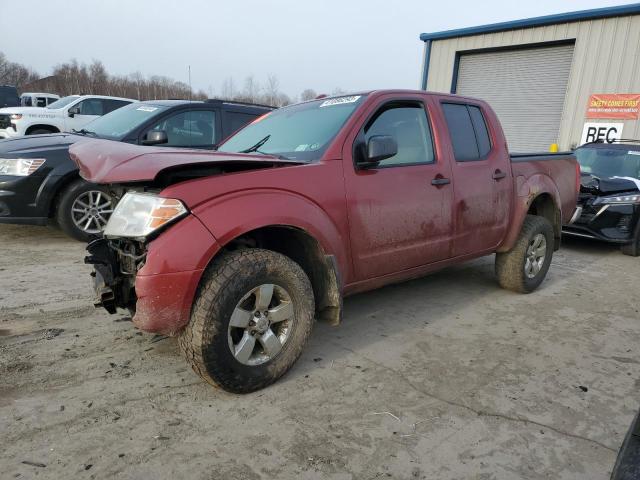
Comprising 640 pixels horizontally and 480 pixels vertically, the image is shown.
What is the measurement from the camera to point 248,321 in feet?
8.43

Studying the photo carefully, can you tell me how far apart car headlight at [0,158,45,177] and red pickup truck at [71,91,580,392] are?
2683mm

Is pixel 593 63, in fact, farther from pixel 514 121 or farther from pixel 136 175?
pixel 136 175

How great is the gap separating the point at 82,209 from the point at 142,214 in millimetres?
3627

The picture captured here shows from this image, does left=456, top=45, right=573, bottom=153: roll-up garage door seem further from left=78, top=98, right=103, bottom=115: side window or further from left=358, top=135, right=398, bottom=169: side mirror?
left=358, top=135, right=398, bottom=169: side mirror

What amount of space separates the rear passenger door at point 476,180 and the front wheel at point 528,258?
32cm

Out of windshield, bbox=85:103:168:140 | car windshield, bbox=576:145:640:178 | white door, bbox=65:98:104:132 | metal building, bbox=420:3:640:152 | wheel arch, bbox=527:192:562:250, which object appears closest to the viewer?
wheel arch, bbox=527:192:562:250

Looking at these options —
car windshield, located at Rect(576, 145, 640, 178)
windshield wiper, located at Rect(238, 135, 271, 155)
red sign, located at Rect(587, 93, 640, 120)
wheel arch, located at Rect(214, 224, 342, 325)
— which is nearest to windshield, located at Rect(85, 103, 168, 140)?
windshield wiper, located at Rect(238, 135, 271, 155)

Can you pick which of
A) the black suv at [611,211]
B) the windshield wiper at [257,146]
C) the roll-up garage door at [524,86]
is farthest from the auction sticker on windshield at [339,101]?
the roll-up garage door at [524,86]

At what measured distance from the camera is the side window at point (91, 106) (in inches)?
478

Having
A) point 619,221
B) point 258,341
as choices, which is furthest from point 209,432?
point 619,221

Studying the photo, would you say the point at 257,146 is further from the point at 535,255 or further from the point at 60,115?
the point at 60,115

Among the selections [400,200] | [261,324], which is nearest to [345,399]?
[261,324]

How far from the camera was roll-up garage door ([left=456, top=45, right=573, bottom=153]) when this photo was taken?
13.1 meters

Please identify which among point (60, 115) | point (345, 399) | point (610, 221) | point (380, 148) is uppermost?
point (60, 115)
